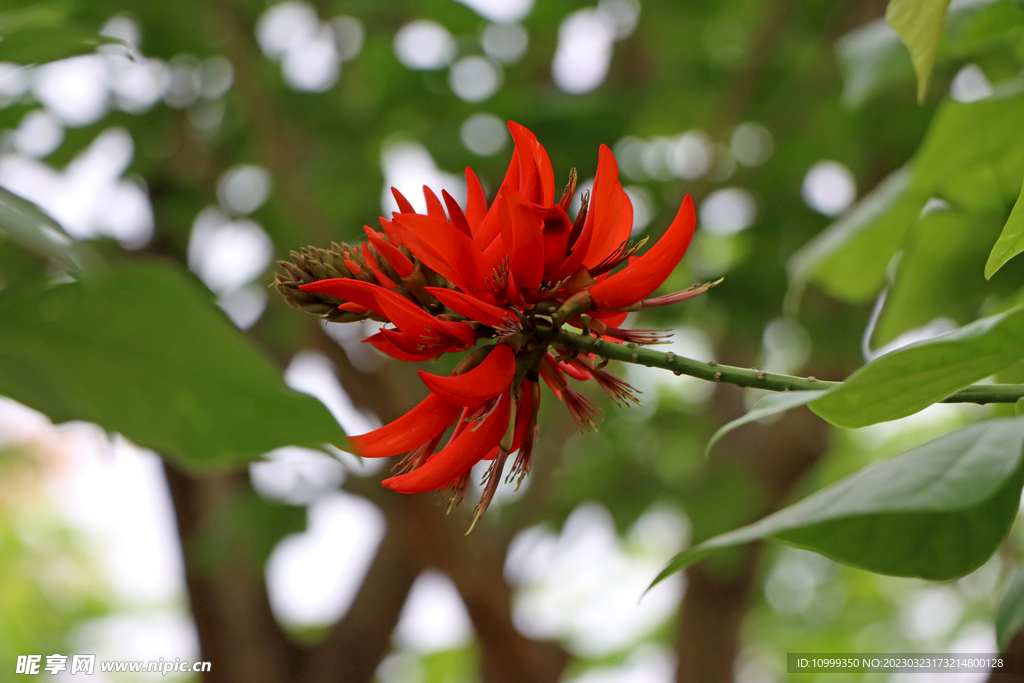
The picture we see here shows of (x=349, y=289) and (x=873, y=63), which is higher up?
(x=873, y=63)

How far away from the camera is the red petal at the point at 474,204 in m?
0.38

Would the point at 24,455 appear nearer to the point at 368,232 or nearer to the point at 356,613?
the point at 356,613

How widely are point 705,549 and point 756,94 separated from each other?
4.06ft

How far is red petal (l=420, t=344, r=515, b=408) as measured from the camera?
0.30 metres

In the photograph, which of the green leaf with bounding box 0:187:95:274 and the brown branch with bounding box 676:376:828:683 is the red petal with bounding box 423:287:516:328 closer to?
the green leaf with bounding box 0:187:95:274

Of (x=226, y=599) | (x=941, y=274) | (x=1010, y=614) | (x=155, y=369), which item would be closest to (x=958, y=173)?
(x=941, y=274)

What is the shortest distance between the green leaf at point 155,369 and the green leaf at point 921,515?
138 millimetres

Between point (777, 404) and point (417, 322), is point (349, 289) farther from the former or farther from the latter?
point (777, 404)

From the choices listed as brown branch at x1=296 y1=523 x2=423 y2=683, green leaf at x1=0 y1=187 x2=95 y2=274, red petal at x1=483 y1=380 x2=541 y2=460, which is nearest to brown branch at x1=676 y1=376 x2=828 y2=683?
brown branch at x1=296 y1=523 x2=423 y2=683

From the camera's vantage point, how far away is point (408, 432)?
0.34 m

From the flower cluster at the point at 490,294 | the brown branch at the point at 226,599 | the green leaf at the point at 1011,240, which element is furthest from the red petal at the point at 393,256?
the brown branch at the point at 226,599

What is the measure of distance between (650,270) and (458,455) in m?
0.12

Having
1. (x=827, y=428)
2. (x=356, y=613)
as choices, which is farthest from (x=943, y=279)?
(x=356, y=613)

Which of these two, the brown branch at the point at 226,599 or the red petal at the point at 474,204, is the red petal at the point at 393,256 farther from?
the brown branch at the point at 226,599
